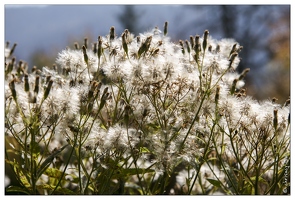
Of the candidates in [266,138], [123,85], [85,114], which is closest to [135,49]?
[123,85]

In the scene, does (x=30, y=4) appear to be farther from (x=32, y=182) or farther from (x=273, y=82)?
(x=273, y=82)

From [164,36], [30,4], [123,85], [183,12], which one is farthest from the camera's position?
[183,12]

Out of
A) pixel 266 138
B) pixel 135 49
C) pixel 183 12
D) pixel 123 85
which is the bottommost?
pixel 266 138

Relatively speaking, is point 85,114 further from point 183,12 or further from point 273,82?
point 183,12

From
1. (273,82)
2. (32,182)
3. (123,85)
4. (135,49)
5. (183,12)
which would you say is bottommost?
(32,182)

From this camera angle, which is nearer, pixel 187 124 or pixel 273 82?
pixel 187 124

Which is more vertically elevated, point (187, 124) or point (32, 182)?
point (187, 124)

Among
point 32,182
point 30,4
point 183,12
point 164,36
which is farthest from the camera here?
point 183,12

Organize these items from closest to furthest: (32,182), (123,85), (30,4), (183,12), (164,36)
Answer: (32,182)
(123,85)
(164,36)
(30,4)
(183,12)

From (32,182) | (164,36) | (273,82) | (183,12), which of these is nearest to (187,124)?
(164,36)
